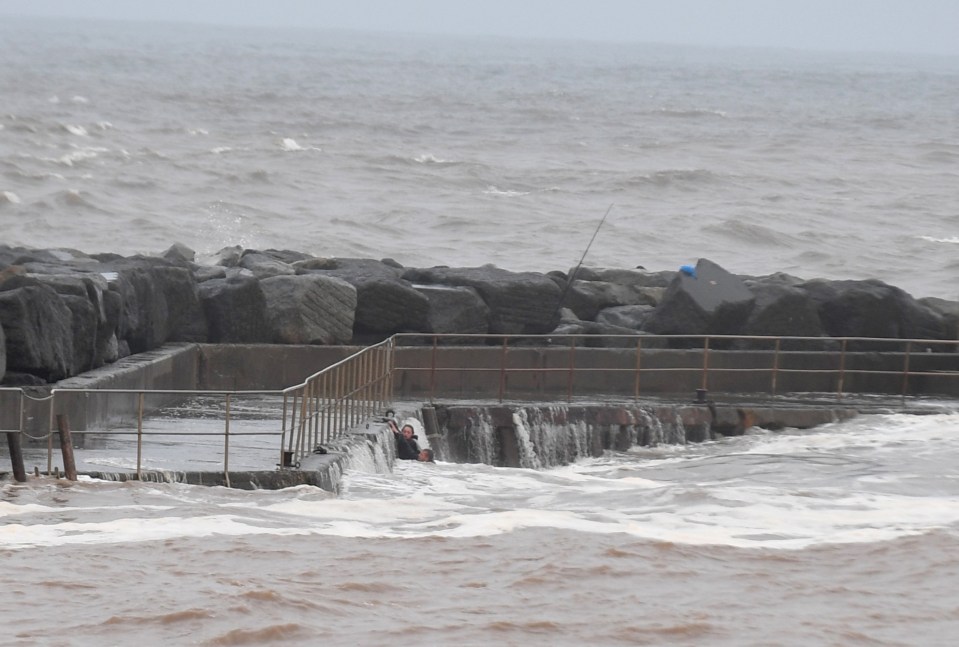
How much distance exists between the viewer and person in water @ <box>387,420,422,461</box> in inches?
618

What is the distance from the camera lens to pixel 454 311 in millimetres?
19562

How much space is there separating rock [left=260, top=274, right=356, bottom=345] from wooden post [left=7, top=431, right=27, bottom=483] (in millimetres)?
6151

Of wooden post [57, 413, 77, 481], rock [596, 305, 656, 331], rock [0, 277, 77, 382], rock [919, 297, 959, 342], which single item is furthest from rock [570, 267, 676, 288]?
wooden post [57, 413, 77, 481]

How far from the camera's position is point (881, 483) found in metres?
15.2

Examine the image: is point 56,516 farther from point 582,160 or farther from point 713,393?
point 582,160

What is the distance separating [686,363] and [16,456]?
8.90 m

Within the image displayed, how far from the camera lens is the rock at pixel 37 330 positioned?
14266 millimetres

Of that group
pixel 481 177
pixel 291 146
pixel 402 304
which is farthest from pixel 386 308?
pixel 291 146

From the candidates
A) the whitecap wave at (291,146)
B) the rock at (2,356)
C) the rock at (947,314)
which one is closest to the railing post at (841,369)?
the rock at (947,314)

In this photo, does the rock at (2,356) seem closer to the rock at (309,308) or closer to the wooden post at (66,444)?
the wooden post at (66,444)

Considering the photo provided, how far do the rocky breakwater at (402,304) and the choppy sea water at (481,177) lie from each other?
14529 millimetres

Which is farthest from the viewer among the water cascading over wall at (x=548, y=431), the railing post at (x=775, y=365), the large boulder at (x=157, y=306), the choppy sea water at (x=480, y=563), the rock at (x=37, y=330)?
the railing post at (x=775, y=365)

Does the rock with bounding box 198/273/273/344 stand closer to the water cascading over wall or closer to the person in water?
the water cascading over wall

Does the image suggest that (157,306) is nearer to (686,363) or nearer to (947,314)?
(686,363)
